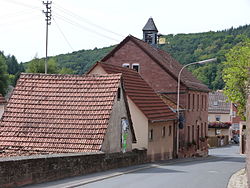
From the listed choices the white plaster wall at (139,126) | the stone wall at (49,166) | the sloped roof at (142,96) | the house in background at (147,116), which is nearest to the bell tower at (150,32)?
the house in background at (147,116)

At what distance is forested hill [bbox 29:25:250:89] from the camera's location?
10275 cm

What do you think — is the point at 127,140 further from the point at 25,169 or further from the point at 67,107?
the point at 25,169

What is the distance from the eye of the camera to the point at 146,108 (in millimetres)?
30109

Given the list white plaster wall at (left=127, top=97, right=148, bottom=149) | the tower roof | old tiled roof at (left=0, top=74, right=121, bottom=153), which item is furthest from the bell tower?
old tiled roof at (left=0, top=74, right=121, bottom=153)

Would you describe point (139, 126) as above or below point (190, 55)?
below

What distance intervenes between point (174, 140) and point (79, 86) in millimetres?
15793

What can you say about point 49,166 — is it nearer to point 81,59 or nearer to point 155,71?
point 155,71

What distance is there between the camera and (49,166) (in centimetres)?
1462

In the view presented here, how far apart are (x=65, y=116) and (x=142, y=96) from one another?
37.0 feet

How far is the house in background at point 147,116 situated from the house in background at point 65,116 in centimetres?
497

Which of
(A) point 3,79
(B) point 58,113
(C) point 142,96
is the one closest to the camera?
(B) point 58,113

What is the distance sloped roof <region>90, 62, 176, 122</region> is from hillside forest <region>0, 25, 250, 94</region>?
52663 mm

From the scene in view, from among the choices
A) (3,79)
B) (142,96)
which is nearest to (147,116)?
(142,96)

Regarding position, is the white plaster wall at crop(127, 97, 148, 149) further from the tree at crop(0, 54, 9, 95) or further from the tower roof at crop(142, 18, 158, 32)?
the tree at crop(0, 54, 9, 95)
